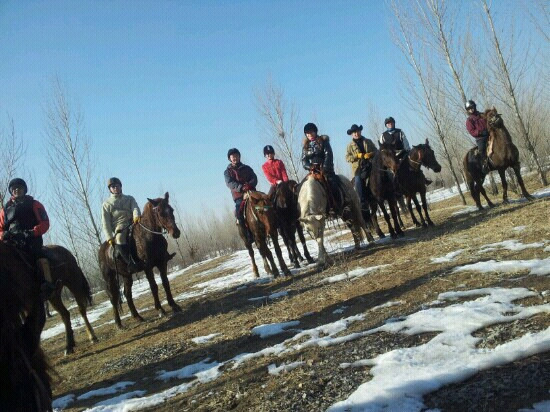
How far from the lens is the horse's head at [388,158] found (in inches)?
351

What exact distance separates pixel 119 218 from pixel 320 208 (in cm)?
427

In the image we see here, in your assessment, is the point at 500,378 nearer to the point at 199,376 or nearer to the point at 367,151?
the point at 199,376

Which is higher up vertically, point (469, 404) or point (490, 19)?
point (490, 19)

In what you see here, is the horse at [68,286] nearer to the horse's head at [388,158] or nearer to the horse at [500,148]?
the horse's head at [388,158]

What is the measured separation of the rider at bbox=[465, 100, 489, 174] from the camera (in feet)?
32.5

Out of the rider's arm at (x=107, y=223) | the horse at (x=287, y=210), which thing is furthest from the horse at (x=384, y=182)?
the rider's arm at (x=107, y=223)

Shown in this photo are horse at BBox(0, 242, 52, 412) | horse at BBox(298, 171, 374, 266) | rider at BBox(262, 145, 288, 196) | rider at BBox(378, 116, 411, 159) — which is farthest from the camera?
rider at BBox(378, 116, 411, 159)

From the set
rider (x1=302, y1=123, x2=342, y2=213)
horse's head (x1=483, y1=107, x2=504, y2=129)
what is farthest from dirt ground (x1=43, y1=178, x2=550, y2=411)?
horse's head (x1=483, y1=107, x2=504, y2=129)

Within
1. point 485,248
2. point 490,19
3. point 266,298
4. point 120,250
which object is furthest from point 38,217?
point 490,19

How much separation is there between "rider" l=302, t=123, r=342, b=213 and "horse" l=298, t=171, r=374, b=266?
0.63 ft

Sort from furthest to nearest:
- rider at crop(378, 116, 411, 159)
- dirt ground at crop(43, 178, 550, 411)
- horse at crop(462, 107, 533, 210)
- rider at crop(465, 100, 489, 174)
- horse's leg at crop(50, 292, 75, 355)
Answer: rider at crop(378, 116, 411, 159), rider at crop(465, 100, 489, 174), horse at crop(462, 107, 533, 210), horse's leg at crop(50, 292, 75, 355), dirt ground at crop(43, 178, 550, 411)

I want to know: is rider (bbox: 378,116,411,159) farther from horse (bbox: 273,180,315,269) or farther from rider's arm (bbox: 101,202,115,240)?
rider's arm (bbox: 101,202,115,240)

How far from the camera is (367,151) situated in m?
9.93

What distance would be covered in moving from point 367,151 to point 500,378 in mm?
7906
